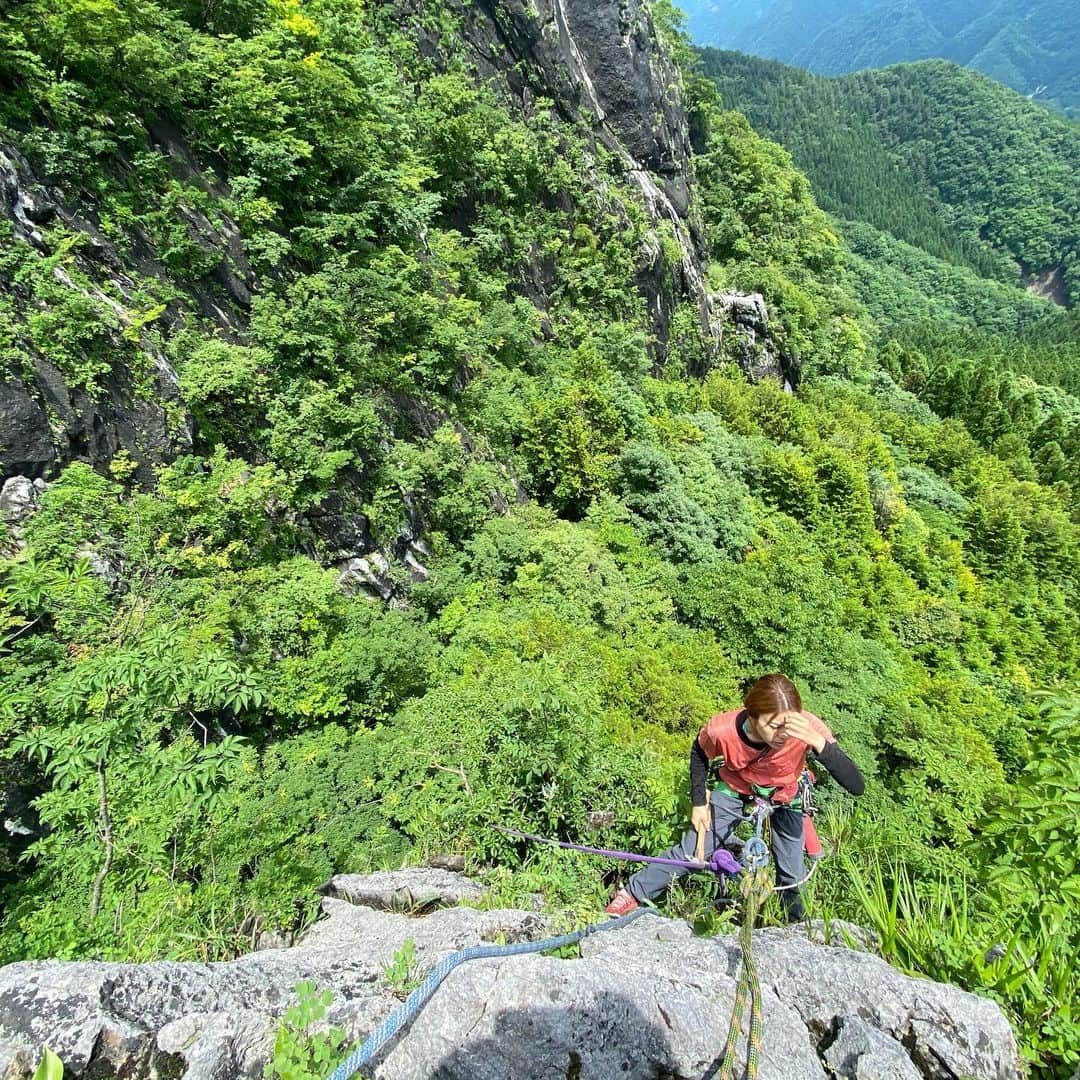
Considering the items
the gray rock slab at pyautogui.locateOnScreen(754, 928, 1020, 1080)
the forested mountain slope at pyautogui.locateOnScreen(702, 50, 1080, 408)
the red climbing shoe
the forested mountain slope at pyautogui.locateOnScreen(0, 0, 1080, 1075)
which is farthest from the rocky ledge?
the forested mountain slope at pyautogui.locateOnScreen(702, 50, 1080, 408)

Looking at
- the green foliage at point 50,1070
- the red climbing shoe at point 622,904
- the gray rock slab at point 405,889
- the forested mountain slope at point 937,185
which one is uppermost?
the forested mountain slope at point 937,185

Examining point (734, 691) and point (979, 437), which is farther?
point (979, 437)

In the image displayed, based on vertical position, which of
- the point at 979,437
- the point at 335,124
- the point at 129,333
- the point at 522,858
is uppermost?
the point at 979,437

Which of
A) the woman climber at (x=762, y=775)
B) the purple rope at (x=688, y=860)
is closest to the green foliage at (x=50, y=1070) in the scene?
the purple rope at (x=688, y=860)

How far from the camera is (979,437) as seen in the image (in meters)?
41.2

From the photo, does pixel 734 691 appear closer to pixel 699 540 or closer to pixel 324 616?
pixel 699 540

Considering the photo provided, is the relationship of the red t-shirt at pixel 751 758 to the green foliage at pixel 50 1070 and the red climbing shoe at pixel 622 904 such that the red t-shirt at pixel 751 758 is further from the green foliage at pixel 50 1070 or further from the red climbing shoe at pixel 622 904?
the green foliage at pixel 50 1070

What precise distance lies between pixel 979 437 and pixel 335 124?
156 feet

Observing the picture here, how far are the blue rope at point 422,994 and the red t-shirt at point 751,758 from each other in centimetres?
138

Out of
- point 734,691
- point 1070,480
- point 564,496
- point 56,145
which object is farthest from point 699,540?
point 1070,480

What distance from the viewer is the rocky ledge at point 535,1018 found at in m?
2.12

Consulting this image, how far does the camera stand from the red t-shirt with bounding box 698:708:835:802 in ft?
12.4

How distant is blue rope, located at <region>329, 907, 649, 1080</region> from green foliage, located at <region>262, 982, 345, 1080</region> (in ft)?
0.29

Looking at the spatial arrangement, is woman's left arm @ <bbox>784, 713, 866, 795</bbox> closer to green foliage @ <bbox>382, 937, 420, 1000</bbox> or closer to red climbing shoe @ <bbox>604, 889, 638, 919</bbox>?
red climbing shoe @ <bbox>604, 889, 638, 919</bbox>
